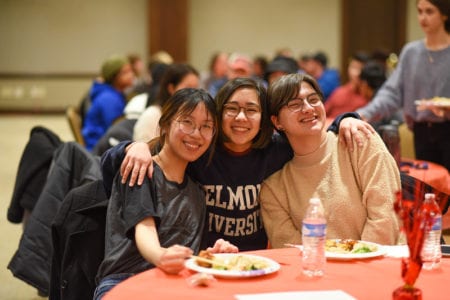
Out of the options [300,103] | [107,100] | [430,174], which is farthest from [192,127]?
Result: [107,100]

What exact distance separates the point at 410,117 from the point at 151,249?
10.3 ft

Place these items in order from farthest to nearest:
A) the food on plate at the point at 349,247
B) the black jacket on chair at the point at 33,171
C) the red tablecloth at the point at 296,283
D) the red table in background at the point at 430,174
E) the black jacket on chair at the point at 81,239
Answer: the black jacket on chair at the point at 33,171 < the red table in background at the point at 430,174 < the black jacket on chair at the point at 81,239 < the food on plate at the point at 349,247 < the red tablecloth at the point at 296,283

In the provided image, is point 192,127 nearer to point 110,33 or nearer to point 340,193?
point 340,193

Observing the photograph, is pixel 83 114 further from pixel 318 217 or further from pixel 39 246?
pixel 318 217

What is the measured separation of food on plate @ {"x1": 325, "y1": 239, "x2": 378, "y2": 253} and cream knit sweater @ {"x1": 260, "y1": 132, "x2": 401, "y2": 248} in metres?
0.33

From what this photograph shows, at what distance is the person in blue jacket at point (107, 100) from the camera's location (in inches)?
277

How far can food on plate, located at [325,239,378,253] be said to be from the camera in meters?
2.46

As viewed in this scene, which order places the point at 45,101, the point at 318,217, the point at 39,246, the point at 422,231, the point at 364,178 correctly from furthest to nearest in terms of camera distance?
the point at 45,101 < the point at 39,246 < the point at 364,178 < the point at 318,217 < the point at 422,231

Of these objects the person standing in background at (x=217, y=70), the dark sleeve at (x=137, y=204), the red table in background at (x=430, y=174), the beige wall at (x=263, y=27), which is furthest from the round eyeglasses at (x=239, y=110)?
the beige wall at (x=263, y=27)

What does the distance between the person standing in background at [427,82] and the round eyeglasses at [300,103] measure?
2.06 metres

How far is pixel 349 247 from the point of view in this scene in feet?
8.19

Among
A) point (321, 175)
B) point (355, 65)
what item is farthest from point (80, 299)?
point (355, 65)

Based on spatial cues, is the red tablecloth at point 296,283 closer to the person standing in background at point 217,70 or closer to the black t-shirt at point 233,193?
the black t-shirt at point 233,193

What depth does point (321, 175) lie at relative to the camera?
9.65 ft
